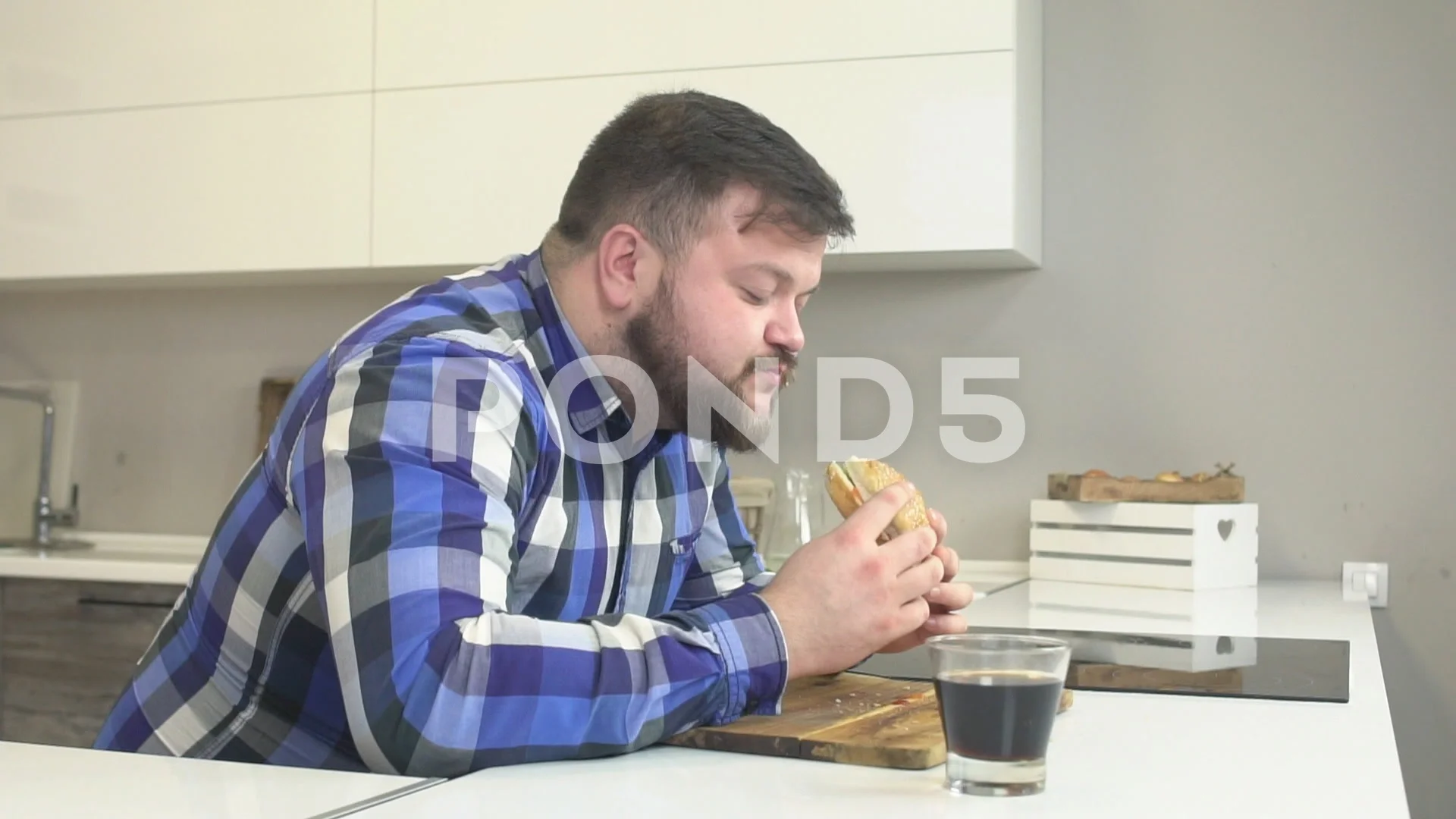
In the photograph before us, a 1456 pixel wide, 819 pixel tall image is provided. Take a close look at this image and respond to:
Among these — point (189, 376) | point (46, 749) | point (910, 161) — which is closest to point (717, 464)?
point (46, 749)

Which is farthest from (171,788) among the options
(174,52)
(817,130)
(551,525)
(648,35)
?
(174,52)

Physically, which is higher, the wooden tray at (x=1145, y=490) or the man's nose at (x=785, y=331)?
the man's nose at (x=785, y=331)

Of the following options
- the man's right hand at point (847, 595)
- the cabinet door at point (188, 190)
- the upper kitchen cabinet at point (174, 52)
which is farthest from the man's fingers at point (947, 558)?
the upper kitchen cabinet at point (174, 52)

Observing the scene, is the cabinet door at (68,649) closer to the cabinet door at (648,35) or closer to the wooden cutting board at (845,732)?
the cabinet door at (648,35)

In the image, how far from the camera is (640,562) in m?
1.42

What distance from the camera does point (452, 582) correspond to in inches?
41.2

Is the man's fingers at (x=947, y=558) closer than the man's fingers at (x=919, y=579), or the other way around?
the man's fingers at (x=919, y=579)

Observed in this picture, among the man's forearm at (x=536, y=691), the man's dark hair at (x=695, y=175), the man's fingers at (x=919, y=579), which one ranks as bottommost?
the man's forearm at (x=536, y=691)

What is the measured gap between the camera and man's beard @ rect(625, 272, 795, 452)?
135cm

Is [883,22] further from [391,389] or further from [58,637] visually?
[58,637]

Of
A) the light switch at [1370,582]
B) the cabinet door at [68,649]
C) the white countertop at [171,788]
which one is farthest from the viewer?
the cabinet door at [68,649]

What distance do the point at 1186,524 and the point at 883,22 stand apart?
1.00 m

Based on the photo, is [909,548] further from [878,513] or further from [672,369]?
[672,369]

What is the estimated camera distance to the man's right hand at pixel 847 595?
1161mm
